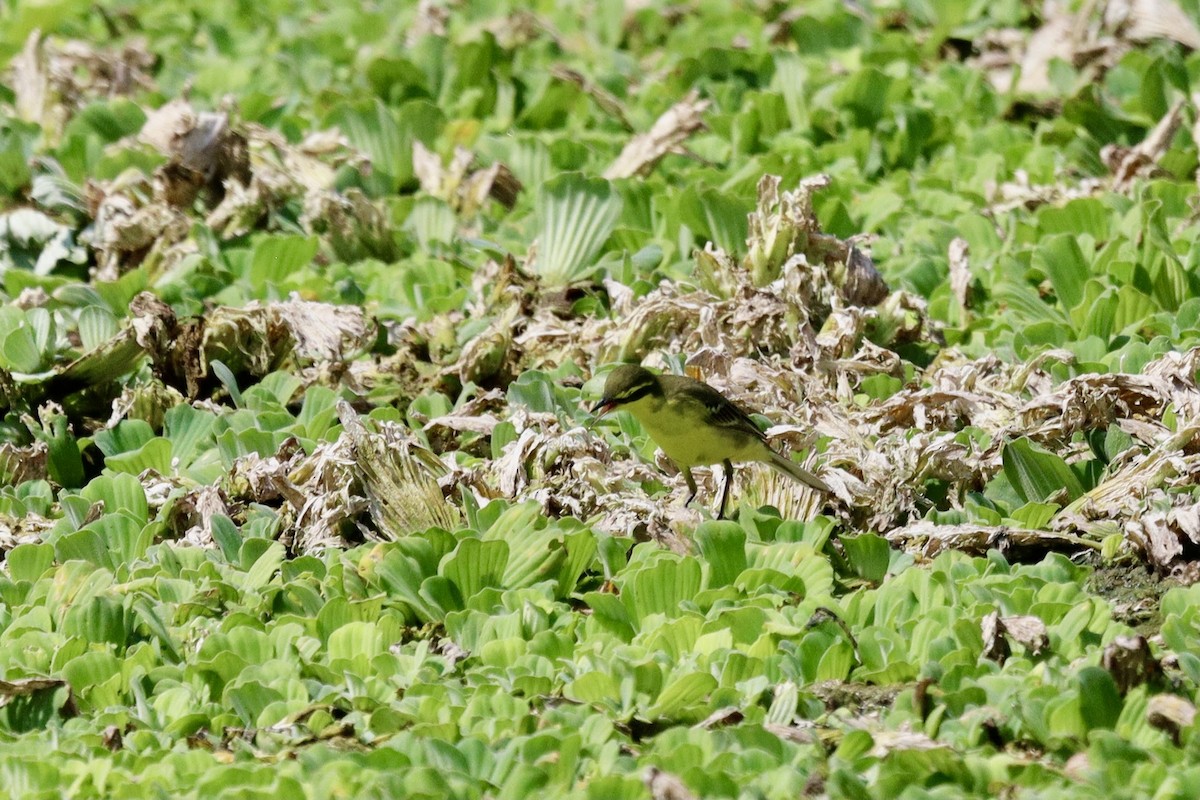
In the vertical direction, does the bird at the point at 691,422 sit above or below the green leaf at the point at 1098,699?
below

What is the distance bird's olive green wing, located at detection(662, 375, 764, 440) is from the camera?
5201 mm

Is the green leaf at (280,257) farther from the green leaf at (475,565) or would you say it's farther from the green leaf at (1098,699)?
the green leaf at (1098,699)

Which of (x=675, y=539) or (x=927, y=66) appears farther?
(x=927, y=66)

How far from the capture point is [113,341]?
6.02 m

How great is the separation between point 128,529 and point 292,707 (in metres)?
1.33

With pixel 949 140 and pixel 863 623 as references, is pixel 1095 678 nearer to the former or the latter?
pixel 863 623

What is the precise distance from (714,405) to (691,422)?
0.49 ft

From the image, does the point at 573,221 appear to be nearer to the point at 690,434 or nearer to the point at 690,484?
the point at 690,484

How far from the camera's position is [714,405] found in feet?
17.3

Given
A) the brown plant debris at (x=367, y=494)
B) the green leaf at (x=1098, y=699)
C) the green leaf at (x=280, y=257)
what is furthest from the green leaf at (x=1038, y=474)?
the green leaf at (x=280, y=257)

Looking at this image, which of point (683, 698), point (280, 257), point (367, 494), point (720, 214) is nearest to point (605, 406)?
point (367, 494)

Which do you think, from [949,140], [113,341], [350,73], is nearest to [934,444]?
[113,341]

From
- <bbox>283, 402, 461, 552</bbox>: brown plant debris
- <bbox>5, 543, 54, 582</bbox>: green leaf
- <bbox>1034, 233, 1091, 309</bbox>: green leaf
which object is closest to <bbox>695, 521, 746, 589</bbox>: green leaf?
<bbox>283, 402, 461, 552</bbox>: brown plant debris

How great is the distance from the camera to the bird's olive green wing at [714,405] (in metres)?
5.20
